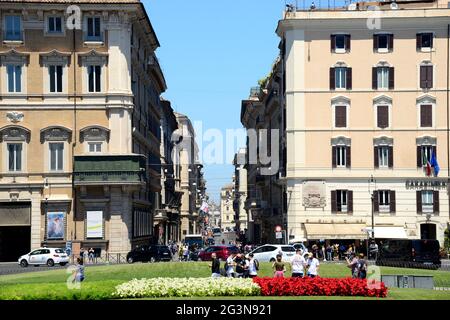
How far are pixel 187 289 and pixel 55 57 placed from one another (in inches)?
1669

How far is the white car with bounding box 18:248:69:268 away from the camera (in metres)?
62.8

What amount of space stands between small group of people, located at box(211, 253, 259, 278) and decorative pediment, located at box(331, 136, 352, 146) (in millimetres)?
32679

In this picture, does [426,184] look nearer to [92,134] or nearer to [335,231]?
[335,231]

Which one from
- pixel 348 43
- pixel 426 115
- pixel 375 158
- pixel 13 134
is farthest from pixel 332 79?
pixel 13 134

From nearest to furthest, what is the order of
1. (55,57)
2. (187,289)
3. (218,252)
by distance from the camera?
(187,289) < (218,252) < (55,57)

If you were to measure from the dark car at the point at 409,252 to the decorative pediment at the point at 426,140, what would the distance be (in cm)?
1229

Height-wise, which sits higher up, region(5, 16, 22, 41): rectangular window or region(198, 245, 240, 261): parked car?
region(5, 16, 22, 41): rectangular window

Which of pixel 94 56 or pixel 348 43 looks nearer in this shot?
pixel 94 56

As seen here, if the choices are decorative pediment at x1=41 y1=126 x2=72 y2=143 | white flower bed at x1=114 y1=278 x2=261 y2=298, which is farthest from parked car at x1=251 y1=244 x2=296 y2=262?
white flower bed at x1=114 y1=278 x2=261 y2=298

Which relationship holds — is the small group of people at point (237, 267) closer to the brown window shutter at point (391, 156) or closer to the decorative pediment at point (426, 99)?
the brown window shutter at point (391, 156)

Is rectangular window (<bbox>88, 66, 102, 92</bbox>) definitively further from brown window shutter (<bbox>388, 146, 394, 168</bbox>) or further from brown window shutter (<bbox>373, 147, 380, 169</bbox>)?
brown window shutter (<bbox>388, 146, 394, 168</bbox>)

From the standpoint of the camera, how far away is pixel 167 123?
425 feet

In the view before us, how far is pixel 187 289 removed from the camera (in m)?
29.0
